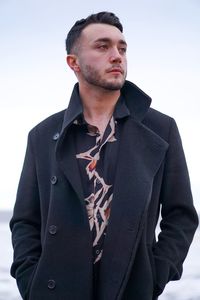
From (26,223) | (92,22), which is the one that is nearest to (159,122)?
(92,22)

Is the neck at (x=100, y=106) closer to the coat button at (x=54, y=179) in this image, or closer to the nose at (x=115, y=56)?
the nose at (x=115, y=56)

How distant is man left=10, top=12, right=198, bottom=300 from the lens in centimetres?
207

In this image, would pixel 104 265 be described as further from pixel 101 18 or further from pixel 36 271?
pixel 101 18

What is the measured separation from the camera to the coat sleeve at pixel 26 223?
2291 millimetres

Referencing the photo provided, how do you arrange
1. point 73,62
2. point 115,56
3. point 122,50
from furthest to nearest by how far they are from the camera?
point 73,62 → point 122,50 → point 115,56

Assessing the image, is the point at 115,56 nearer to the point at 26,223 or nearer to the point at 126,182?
the point at 126,182

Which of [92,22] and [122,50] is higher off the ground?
[92,22]

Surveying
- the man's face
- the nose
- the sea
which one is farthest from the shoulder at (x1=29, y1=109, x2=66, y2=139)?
the sea

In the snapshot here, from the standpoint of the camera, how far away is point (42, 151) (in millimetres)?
2455

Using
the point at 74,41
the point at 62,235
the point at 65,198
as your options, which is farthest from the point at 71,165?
the point at 74,41

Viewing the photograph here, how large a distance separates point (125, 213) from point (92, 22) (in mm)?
1019

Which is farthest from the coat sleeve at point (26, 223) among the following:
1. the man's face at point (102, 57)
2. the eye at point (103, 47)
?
the eye at point (103, 47)

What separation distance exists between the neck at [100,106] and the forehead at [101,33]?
0.25 m

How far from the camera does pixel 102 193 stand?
7.16ft
